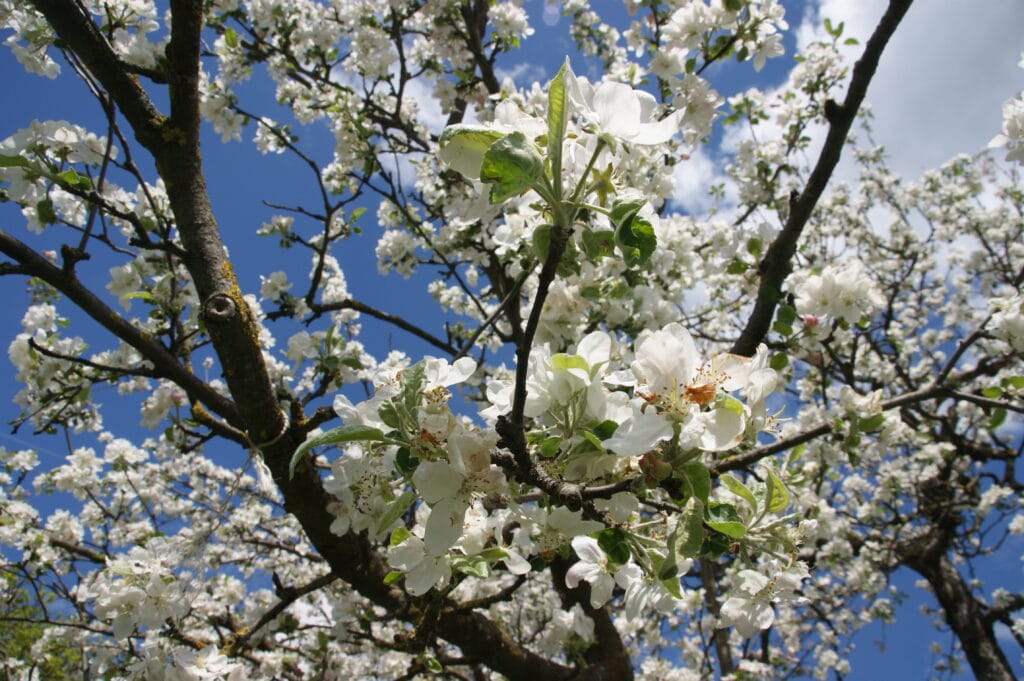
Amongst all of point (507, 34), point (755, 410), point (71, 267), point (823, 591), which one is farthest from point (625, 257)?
point (823, 591)

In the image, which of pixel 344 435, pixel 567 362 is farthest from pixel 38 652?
pixel 567 362

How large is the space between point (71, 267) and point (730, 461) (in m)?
2.16

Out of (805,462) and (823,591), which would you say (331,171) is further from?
(823,591)

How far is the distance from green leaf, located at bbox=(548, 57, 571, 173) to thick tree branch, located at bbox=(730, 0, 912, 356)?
180 cm

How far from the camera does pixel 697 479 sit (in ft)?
3.09

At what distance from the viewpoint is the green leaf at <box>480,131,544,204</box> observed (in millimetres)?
771

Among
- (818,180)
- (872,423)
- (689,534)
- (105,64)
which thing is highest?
(818,180)

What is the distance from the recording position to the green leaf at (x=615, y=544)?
108 centimetres

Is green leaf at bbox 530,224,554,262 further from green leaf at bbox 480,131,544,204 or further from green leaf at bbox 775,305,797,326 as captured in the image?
green leaf at bbox 775,305,797,326

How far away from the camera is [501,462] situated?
104cm

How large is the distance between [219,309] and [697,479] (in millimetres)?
1758

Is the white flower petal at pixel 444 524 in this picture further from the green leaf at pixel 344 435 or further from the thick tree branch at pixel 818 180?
the thick tree branch at pixel 818 180

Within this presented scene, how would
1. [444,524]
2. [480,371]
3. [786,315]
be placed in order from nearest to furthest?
[444,524] → [786,315] → [480,371]

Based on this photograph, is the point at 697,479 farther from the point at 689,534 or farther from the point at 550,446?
the point at 550,446
